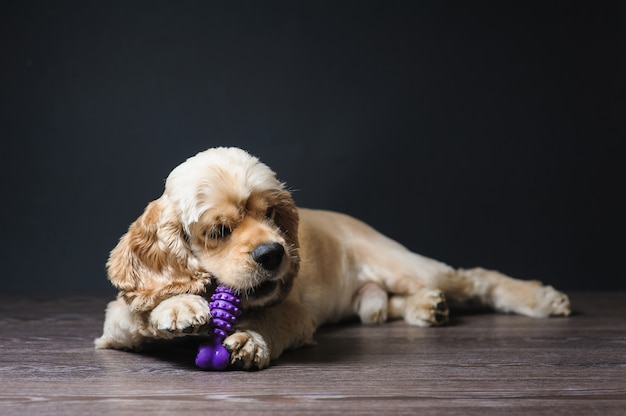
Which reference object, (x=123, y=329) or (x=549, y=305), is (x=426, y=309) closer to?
(x=549, y=305)

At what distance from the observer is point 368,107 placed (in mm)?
4969

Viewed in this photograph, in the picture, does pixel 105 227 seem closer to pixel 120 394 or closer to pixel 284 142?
pixel 284 142

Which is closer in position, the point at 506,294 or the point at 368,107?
the point at 506,294

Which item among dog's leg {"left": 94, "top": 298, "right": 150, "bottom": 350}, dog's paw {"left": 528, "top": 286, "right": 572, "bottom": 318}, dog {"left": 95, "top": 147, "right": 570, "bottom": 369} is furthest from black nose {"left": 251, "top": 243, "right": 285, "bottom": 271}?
dog's paw {"left": 528, "top": 286, "right": 572, "bottom": 318}

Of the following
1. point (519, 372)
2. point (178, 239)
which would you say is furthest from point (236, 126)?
point (519, 372)

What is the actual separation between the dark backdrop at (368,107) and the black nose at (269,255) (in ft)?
8.19

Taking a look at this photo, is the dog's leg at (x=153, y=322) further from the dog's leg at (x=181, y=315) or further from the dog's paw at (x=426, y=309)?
the dog's paw at (x=426, y=309)

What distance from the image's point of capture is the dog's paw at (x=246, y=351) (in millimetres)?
2512

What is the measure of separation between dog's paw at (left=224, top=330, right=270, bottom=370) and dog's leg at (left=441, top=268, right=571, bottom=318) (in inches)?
58.9

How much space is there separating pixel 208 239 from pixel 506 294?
1.90 meters

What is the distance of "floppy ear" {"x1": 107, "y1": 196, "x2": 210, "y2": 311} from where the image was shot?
2564 mm

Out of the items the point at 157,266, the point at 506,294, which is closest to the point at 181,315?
the point at 157,266

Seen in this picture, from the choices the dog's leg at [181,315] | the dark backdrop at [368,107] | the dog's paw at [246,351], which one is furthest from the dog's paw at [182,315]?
the dark backdrop at [368,107]

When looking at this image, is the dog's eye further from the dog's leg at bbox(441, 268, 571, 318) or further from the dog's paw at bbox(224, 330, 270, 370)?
the dog's leg at bbox(441, 268, 571, 318)
